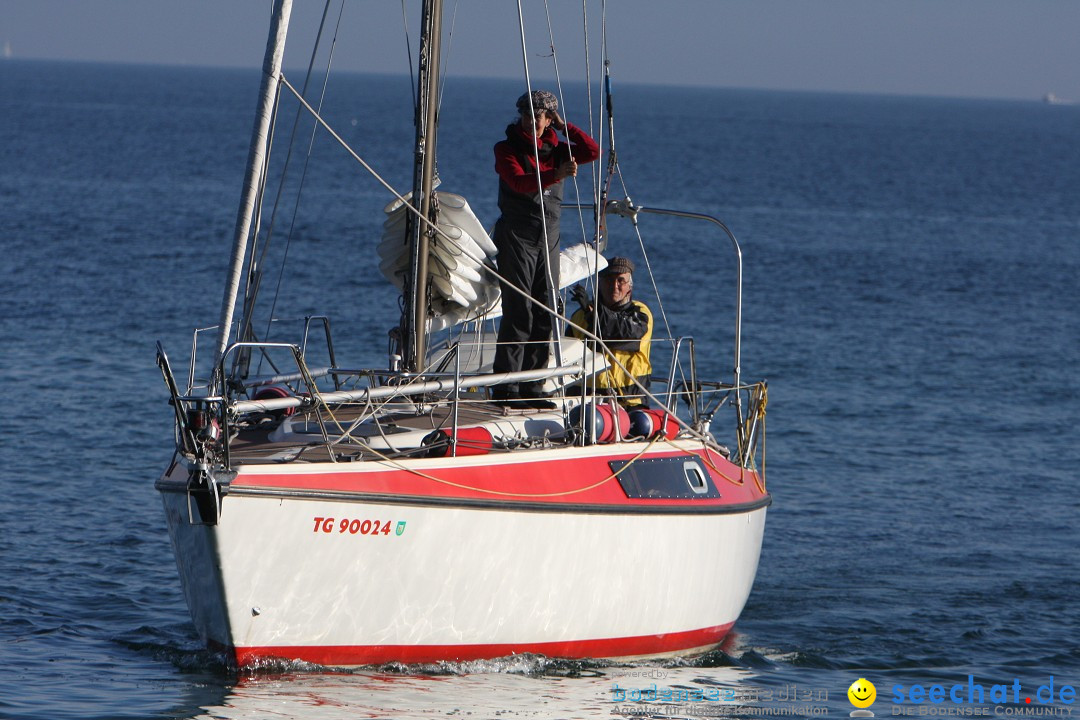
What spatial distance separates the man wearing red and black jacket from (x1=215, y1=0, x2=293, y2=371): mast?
7.66 feet

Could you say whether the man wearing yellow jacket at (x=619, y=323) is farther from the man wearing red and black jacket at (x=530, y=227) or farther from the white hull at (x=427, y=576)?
the white hull at (x=427, y=576)

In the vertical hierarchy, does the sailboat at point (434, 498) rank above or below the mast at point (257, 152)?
below

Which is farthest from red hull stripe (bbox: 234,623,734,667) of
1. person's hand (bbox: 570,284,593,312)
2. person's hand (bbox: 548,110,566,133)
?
person's hand (bbox: 548,110,566,133)

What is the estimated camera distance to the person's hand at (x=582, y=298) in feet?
39.5

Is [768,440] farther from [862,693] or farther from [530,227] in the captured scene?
[530,227]

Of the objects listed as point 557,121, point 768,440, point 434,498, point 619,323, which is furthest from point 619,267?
point 768,440

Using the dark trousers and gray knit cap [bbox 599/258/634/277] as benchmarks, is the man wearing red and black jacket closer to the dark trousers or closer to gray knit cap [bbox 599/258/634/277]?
the dark trousers

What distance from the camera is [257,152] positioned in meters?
9.40

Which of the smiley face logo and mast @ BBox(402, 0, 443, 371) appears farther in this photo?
the smiley face logo

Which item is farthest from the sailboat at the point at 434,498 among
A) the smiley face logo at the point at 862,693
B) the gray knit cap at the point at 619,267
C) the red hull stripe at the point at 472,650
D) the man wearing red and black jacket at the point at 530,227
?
the smiley face logo at the point at 862,693

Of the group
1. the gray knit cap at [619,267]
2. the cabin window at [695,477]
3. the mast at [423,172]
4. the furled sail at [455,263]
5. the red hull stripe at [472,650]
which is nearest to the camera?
the red hull stripe at [472,650]

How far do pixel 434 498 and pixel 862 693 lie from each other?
407 cm

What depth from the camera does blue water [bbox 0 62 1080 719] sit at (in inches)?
432

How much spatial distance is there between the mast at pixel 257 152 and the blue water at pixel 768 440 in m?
2.70
